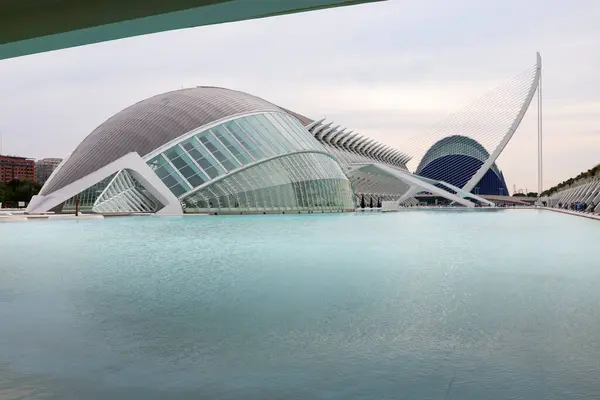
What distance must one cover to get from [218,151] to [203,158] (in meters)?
1.35

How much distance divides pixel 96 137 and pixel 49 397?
58.4 metres

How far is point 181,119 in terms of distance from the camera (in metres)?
57.9

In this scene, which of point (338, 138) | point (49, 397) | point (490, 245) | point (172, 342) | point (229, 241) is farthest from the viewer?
point (338, 138)

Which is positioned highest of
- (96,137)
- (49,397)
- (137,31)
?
(96,137)

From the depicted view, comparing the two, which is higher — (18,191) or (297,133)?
(297,133)

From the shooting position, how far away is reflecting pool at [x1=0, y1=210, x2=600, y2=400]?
5.56 metres

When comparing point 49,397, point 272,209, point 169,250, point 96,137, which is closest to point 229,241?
point 169,250

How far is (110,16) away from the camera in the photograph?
6.80 meters

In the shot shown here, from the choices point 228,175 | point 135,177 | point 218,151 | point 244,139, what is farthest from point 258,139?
point 135,177

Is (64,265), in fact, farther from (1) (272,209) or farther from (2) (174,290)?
(1) (272,209)

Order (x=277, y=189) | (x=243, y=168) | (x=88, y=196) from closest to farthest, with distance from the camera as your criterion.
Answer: (x=243, y=168) < (x=277, y=189) < (x=88, y=196)

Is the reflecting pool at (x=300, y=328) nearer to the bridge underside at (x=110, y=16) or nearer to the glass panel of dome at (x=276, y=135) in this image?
the bridge underside at (x=110, y=16)

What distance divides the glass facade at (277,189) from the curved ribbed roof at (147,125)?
6.27 m

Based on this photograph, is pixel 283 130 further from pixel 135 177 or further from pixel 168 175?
pixel 135 177
